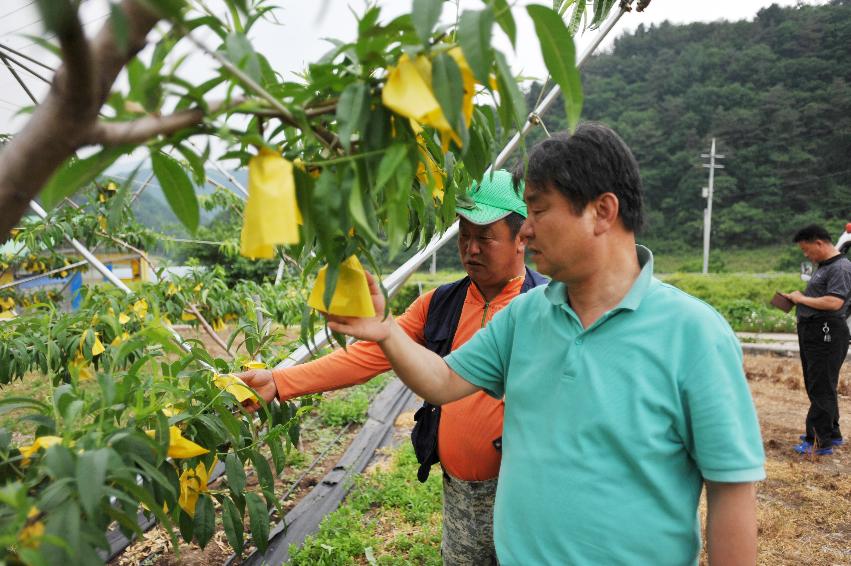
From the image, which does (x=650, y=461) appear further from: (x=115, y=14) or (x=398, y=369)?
(x=115, y=14)

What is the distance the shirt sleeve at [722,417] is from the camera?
0.90m

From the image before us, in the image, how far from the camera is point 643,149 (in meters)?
32.5

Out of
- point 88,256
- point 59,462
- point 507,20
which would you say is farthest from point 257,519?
point 88,256

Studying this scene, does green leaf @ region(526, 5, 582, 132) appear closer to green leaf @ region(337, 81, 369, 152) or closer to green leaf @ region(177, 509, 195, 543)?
green leaf @ region(337, 81, 369, 152)

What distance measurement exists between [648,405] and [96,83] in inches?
34.4

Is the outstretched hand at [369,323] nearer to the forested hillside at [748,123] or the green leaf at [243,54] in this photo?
the green leaf at [243,54]

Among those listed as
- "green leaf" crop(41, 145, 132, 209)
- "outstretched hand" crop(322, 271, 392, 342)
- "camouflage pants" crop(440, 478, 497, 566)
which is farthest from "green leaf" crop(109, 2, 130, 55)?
"camouflage pants" crop(440, 478, 497, 566)

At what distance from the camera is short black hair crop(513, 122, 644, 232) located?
3.33ft

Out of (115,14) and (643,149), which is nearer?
(115,14)

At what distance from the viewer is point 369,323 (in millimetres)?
1008

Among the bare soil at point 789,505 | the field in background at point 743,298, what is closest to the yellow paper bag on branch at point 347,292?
the bare soil at point 789,505

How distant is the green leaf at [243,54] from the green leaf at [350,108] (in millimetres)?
91

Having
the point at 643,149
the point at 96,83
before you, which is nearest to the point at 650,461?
the point at 96,83

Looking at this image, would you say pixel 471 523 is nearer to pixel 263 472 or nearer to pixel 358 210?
pixel 263 472
